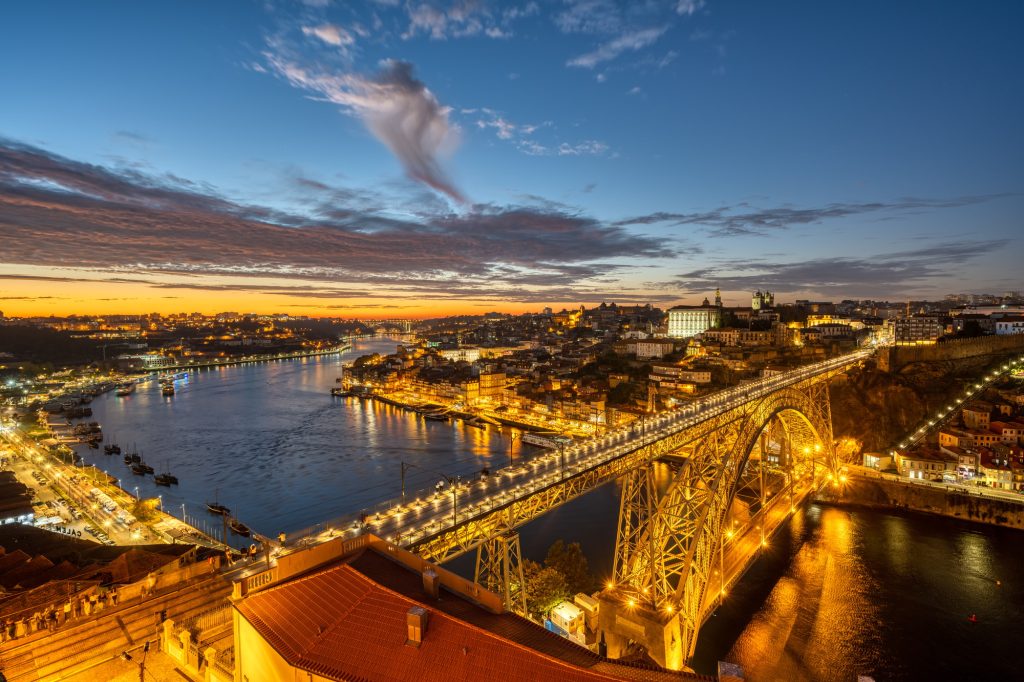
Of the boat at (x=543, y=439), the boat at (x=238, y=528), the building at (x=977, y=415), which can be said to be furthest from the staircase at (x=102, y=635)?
the building at (x=977, y=415)

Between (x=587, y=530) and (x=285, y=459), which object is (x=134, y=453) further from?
(x=587, y=530)

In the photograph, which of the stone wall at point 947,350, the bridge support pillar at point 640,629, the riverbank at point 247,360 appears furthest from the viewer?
the riverbank at point 247,360

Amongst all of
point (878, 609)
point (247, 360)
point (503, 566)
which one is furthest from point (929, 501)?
point (247, 360)

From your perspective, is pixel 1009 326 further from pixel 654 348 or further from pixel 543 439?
pixel 543 439

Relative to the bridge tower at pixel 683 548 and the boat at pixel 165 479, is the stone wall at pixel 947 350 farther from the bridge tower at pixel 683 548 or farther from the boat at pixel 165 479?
the boat at pixel 165 479

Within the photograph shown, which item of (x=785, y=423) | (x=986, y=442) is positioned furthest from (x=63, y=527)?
(x=986, y=442)

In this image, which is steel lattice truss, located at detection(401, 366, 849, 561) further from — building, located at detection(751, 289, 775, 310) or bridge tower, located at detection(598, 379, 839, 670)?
building, located at detection(751, 289, 775, 310)

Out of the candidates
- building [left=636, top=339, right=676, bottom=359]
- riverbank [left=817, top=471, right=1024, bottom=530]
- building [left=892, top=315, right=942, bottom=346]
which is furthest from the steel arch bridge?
building [left=892, top=315, right=942, bottom=346]
